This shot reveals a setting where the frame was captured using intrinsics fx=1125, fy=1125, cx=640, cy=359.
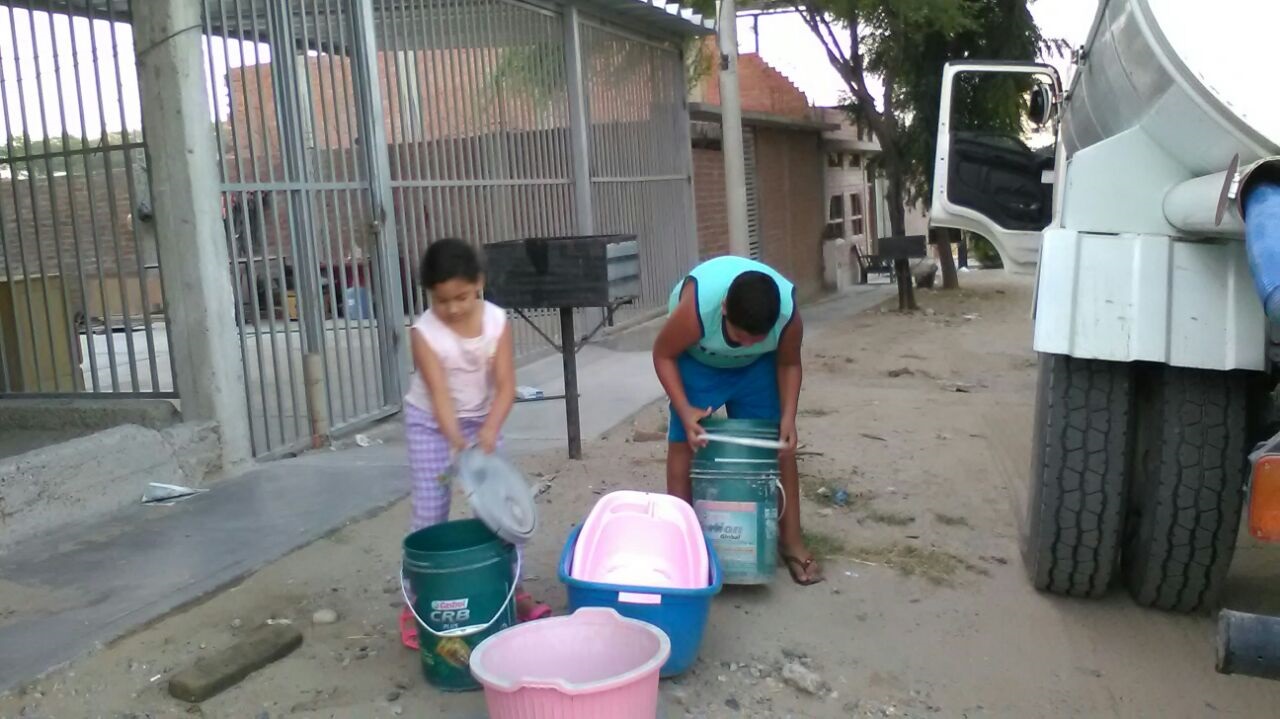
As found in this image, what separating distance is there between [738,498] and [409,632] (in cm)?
121


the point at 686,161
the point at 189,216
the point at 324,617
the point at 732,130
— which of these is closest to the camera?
the point at 324,617

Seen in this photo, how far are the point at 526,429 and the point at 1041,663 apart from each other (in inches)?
154

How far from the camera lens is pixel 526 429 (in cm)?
691

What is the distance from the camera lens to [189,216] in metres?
5.49

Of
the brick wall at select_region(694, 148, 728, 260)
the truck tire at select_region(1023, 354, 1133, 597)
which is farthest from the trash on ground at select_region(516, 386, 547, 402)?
the brick wall at select_region(694, 148, 728, 260)

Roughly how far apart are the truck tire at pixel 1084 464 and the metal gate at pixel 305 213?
13.3 ft

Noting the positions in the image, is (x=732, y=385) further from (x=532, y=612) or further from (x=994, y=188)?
(x=994, y=188)

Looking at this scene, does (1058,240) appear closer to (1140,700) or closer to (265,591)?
(1140,700)

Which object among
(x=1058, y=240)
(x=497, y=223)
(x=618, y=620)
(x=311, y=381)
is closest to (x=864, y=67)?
(x=497, y=223)

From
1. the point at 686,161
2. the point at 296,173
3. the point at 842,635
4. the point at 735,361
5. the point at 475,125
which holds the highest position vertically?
the point at 475,125

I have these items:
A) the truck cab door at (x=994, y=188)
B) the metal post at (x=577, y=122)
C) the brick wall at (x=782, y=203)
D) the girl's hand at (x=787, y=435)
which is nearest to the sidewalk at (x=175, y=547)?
the girl's hand at (x=787, y=435)

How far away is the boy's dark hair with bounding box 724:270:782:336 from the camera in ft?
11.9

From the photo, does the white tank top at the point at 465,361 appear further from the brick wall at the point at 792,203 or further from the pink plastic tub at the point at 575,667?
the brick wall at the point at 792,203

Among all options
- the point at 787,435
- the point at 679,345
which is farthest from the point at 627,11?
the point at 787,435
